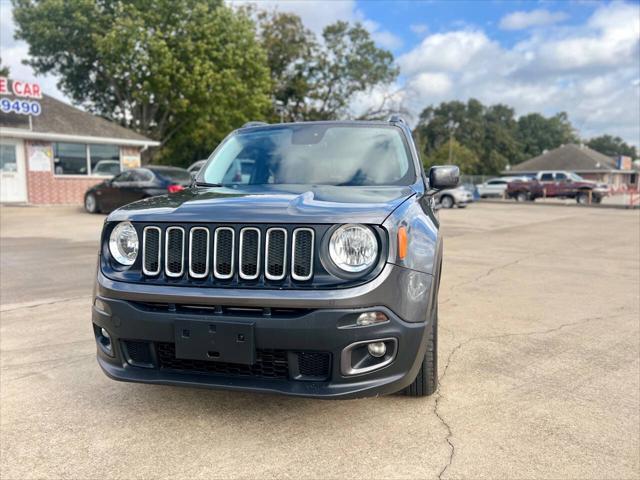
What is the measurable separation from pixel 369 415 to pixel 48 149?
21.2 m

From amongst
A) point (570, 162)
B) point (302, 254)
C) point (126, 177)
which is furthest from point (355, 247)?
point (570, 162)

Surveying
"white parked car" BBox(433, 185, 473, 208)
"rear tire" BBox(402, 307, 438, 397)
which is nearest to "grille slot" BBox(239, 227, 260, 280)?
"rear tire" BBox(402, 307, 438, 397)

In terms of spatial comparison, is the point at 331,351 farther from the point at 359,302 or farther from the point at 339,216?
the point at 339,216

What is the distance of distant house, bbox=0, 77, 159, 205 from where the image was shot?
774 inches

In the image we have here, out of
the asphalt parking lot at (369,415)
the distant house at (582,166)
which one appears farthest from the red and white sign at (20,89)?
the distant house at (582,166)

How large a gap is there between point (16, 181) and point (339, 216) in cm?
2106

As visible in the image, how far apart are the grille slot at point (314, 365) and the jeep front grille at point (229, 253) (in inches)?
14.8

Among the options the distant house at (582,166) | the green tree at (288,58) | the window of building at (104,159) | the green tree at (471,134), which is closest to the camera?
the window of building at (104,159)

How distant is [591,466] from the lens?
2.51m

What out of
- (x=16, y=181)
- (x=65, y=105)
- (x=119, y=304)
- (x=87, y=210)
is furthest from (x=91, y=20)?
(x=119, y=304)

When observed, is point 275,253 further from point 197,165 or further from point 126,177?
point 126,177

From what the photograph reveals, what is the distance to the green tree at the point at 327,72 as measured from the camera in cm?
3878

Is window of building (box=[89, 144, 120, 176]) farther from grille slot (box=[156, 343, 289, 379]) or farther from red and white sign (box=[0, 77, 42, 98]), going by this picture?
grille slot (box=[156, 343, 289, 379])

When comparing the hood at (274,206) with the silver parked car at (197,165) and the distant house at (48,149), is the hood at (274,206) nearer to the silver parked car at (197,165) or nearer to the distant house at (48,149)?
the silver parked car at (197,165)
